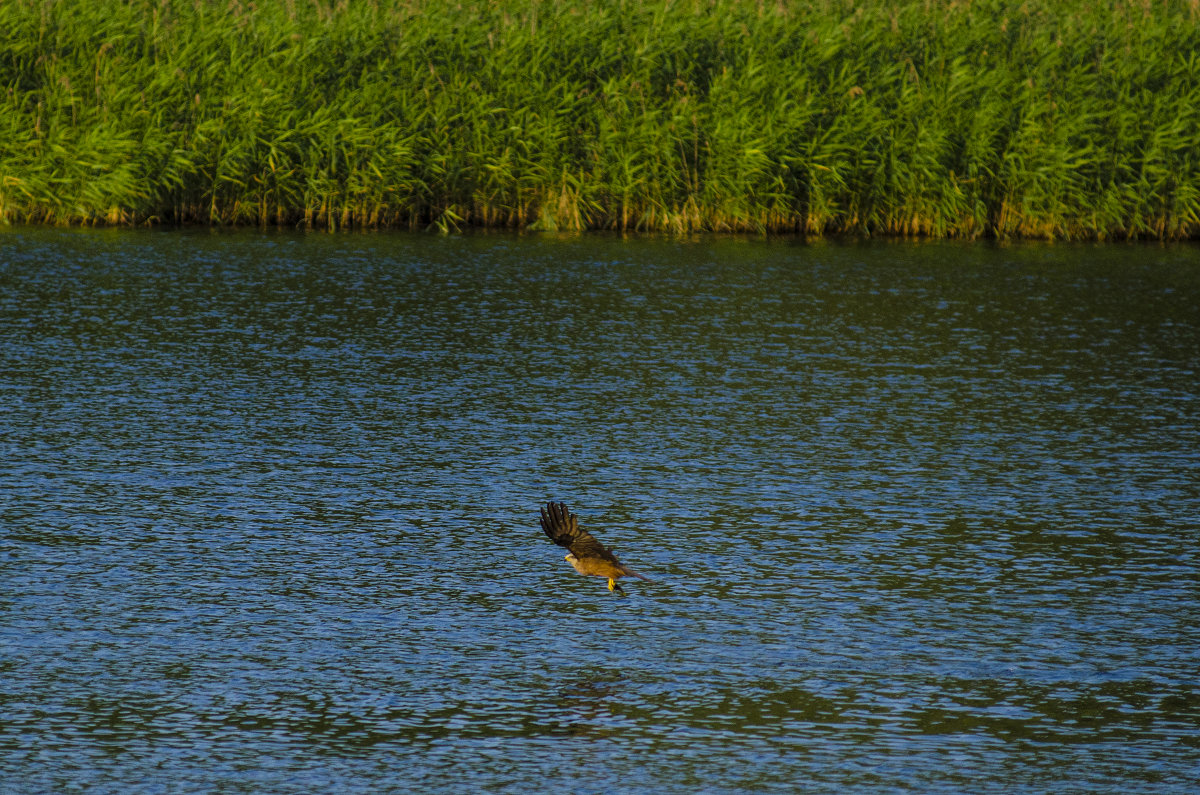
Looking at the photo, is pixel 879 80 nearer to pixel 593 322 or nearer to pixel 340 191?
pixel 340 191

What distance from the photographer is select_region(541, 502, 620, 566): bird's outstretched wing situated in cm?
636

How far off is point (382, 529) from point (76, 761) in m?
2.68

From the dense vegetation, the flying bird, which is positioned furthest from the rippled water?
the dense vegetation

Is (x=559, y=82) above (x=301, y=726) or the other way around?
above

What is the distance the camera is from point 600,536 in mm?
7355

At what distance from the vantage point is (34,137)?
1870 cm

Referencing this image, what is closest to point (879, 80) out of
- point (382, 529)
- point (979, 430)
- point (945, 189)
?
point (945, 189)

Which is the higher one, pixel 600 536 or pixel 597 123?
pixel 597 123

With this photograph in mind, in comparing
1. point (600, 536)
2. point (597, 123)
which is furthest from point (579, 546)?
point (597, 123)

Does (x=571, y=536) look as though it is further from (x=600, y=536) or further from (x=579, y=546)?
(x=600, y=536)

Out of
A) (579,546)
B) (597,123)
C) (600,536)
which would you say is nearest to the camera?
(579,546)

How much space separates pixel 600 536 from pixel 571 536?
3.25 ft

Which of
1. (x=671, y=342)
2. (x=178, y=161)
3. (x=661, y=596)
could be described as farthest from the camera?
(x=178, y=161)

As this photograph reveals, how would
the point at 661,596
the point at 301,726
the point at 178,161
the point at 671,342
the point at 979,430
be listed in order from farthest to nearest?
the point at 178,161, the point at 671,342, the point at 979,430, the point at 661,596, the point at 301,726
